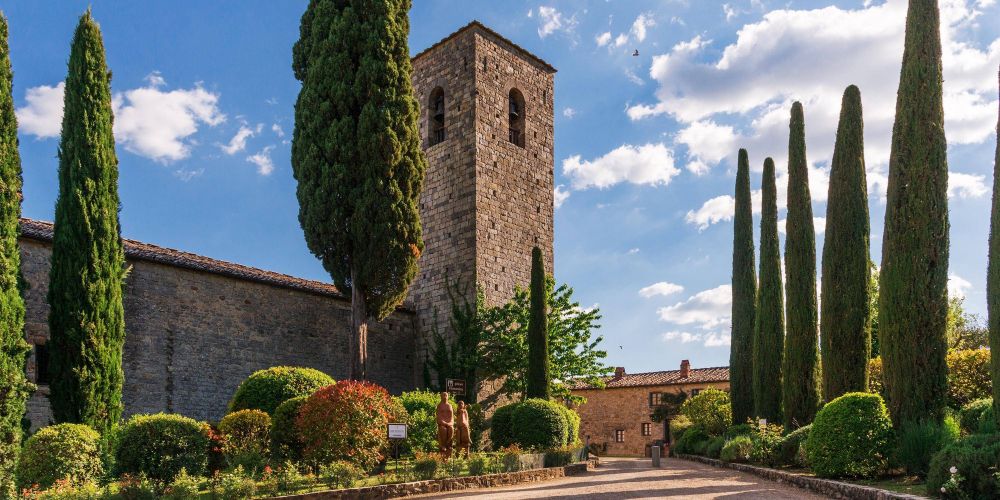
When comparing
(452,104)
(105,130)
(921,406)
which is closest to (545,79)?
(452,104)

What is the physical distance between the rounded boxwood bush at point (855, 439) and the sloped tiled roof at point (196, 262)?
13.6 metres

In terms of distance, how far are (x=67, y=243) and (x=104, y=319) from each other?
159cm

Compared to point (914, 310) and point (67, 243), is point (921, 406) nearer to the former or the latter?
point (914, 310)

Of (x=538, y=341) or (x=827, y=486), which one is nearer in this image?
(x=827, y=486)

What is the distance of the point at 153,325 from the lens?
17.4 m

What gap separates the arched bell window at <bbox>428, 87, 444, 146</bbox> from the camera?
2669cm

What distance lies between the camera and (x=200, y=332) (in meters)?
18.4

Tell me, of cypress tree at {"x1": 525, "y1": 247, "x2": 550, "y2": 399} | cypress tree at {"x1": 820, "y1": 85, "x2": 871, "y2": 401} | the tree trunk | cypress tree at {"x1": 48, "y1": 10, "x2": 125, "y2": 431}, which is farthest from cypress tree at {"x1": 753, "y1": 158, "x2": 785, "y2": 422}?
cypress tree at {"x1": 48, "y1": 10, "x2": 125, "y2": 431}

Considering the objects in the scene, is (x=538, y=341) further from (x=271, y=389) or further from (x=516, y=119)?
(x=516, y=119)

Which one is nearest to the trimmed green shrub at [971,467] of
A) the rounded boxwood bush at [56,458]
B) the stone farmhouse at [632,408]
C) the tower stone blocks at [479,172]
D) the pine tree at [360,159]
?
the pine tree at [360,159]

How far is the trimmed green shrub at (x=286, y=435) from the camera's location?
13.5 metres

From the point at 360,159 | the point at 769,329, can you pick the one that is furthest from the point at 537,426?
the point at 769,329

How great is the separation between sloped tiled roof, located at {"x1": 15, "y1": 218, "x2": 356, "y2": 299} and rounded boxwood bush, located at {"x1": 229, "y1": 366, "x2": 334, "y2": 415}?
4.08 m

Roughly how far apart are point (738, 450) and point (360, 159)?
12263mm
